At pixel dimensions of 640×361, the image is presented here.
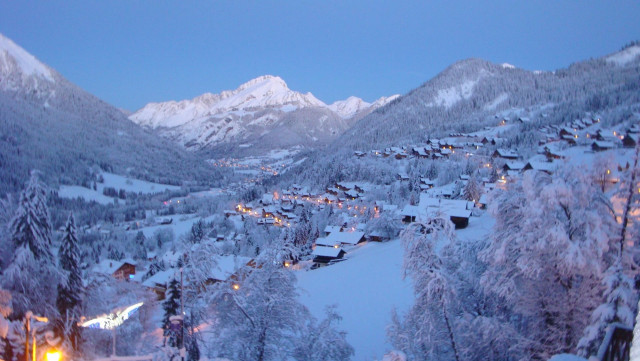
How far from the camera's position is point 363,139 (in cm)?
13638

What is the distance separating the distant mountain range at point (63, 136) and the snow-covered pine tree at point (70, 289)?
93080mm

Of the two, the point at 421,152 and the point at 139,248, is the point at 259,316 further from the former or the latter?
the point at 421,152

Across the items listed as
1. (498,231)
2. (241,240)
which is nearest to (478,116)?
(241,240)

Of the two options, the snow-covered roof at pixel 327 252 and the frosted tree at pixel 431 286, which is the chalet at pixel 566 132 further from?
the frosted tree at pixel 431 286

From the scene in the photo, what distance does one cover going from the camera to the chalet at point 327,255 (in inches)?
1280

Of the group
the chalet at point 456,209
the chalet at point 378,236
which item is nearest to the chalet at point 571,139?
the chalet at point 456,209

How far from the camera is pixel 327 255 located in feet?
106

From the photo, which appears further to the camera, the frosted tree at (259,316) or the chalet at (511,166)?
the chalet at (511,166)

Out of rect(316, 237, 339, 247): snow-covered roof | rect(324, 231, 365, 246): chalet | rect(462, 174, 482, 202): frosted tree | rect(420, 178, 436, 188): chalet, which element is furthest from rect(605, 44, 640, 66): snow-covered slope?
rect(316, 237, 339, 247): snow-covered roof

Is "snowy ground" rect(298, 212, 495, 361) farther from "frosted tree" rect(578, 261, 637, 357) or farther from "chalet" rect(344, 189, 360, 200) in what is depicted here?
"chalet" rect(344, 189, 360, 200)

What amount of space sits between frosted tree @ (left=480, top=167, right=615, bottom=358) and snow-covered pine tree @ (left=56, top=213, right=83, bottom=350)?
1254 cm

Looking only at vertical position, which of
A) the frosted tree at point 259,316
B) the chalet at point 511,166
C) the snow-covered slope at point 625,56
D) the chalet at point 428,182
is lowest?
the frosted tree at point 259,316

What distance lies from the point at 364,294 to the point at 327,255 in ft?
39.9

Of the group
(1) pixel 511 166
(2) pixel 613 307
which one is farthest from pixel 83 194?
(2) pixel 613 307
